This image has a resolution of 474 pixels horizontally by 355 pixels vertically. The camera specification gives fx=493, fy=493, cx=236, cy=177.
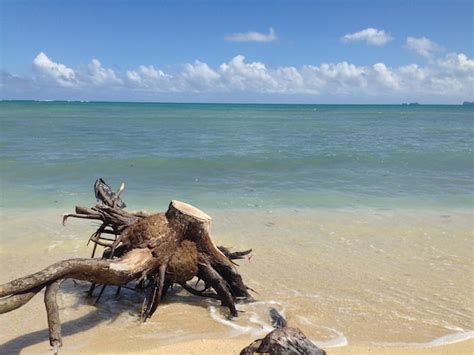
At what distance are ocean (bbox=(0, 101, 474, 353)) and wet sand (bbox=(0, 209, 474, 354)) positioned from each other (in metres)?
0.02

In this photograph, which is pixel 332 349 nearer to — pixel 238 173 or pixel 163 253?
pixel 163 253

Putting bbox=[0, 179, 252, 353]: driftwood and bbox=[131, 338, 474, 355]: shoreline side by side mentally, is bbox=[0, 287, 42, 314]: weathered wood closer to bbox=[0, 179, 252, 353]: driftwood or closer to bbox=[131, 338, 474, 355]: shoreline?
bbox=[0, 179, 252, 353]: driftwood

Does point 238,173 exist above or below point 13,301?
below

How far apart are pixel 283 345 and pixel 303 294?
1.90 meters

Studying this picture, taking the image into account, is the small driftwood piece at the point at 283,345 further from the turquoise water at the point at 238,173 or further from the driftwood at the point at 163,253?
the turquoise water at the point at 238,173

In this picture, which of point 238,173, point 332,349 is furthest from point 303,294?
point 238,173

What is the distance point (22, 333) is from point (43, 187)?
8.01m

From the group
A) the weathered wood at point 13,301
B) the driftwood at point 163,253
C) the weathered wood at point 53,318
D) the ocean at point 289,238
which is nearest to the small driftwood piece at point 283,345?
the ocean at point 289,238

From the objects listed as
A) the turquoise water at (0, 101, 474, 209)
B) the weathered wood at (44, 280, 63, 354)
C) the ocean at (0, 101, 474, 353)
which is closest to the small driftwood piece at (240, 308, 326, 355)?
the ocean at (0, 101, 474, 353)

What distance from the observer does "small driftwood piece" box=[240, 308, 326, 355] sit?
3.82m

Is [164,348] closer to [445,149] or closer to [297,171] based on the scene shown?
[297,171]

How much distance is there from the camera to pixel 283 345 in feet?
12.6

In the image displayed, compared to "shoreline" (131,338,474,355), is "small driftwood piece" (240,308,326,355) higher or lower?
higher

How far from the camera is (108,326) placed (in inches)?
191
